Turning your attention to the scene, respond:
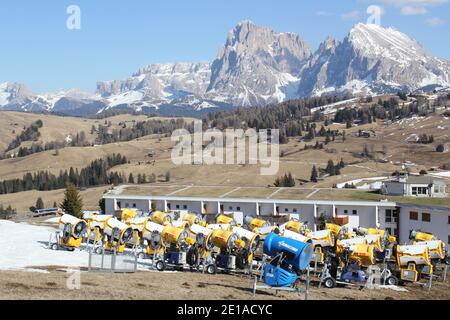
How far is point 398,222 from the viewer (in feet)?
239

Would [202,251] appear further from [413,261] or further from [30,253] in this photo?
[413,261]

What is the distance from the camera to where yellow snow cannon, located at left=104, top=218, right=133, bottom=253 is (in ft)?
158

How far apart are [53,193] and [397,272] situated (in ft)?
527

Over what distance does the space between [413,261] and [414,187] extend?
4709 cm

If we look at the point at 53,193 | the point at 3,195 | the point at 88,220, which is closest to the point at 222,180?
the point at 53,193

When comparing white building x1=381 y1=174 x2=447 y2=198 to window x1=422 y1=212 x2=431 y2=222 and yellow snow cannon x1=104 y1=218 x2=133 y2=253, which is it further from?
yellow snow cannon x1=104 y1=218 x2=133 y2=253

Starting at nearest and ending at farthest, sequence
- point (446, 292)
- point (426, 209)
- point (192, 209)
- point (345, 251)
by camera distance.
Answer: point (446, 292), point (345, 251), point (426, 209), point (192, 209)

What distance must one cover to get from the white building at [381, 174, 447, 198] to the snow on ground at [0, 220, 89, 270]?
4843cm

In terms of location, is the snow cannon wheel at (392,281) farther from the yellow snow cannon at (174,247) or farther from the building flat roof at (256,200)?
the building flat roof at (256,200)

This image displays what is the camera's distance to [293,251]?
3212 centimetres

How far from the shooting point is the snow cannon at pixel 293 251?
32.0 meters
